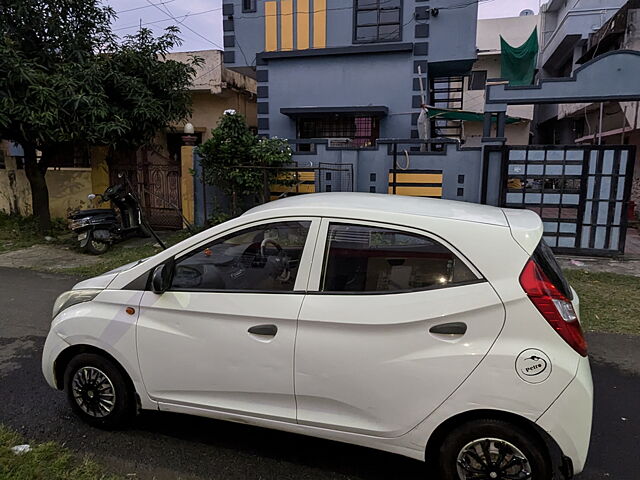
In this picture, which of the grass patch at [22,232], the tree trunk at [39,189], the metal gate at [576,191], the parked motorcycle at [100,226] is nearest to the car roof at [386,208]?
the metal gate at [576,191]

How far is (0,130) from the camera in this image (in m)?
8.98

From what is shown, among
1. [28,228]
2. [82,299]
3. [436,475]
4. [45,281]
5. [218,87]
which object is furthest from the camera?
[218,87]

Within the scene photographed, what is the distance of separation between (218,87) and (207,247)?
37.8ft

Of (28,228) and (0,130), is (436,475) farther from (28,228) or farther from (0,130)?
(28,228)

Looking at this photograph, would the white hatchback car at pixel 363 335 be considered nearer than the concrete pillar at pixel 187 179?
Yes

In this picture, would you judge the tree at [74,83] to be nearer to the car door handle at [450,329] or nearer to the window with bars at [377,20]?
the window with bars at [377,20]

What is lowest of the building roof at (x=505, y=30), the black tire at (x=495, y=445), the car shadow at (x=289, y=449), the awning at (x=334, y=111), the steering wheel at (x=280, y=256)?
the car shadow at (x=289, y=449)

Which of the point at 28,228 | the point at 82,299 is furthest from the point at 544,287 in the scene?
the point at 28,228

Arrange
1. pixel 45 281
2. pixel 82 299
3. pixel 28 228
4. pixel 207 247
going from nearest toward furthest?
pixel 207 247
pixel 82 299
pixel 45 281
pixel 28 228

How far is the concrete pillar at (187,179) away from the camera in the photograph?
35.7 feet

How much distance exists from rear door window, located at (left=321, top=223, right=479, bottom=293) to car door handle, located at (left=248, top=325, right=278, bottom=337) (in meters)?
0.35

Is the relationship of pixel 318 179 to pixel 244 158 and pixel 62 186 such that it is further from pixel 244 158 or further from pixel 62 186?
pixel 62 186

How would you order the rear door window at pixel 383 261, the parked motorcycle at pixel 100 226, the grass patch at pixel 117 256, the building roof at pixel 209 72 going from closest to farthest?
the rear door window at pixel 383 261 < the grass patch at pixel 117 256 < the parked motorcycle at pixel 100 226 < the building roof at pixel 209 72

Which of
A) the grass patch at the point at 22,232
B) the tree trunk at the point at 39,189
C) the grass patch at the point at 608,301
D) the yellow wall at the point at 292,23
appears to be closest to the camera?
the grass patch at the point at 608,301
